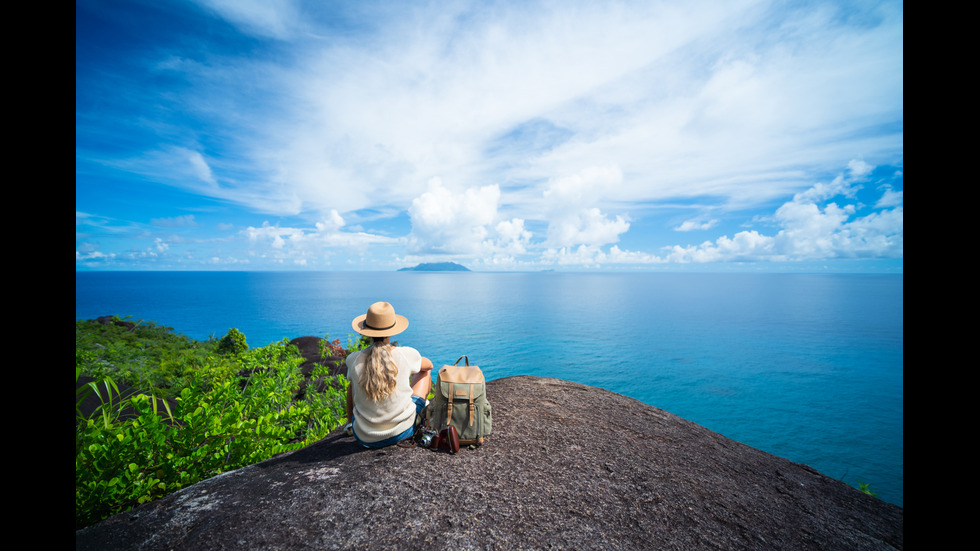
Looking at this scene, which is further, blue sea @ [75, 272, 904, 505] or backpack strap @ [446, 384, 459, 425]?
blue sea @ [75, 272, 904, 505]

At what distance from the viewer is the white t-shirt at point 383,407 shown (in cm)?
444

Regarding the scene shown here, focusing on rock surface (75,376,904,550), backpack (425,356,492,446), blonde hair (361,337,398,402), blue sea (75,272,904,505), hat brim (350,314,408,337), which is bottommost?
blue sea (75,272,904,505)

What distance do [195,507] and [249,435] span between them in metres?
1.38

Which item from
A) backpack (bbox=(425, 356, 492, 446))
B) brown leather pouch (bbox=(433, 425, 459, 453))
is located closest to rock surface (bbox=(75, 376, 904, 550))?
brown leather pouch (bbox=(433, 425, 459, 453))

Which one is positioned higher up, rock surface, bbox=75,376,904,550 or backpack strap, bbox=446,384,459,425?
backpack strap, bbox=446,384,459,425

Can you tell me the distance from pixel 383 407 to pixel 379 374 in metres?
0.44

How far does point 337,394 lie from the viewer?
772 centimetres

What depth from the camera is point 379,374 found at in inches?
170

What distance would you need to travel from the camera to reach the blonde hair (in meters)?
4.31

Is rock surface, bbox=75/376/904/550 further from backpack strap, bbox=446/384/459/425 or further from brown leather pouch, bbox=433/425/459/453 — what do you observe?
backpack strap, bbox=446/384/459/425
